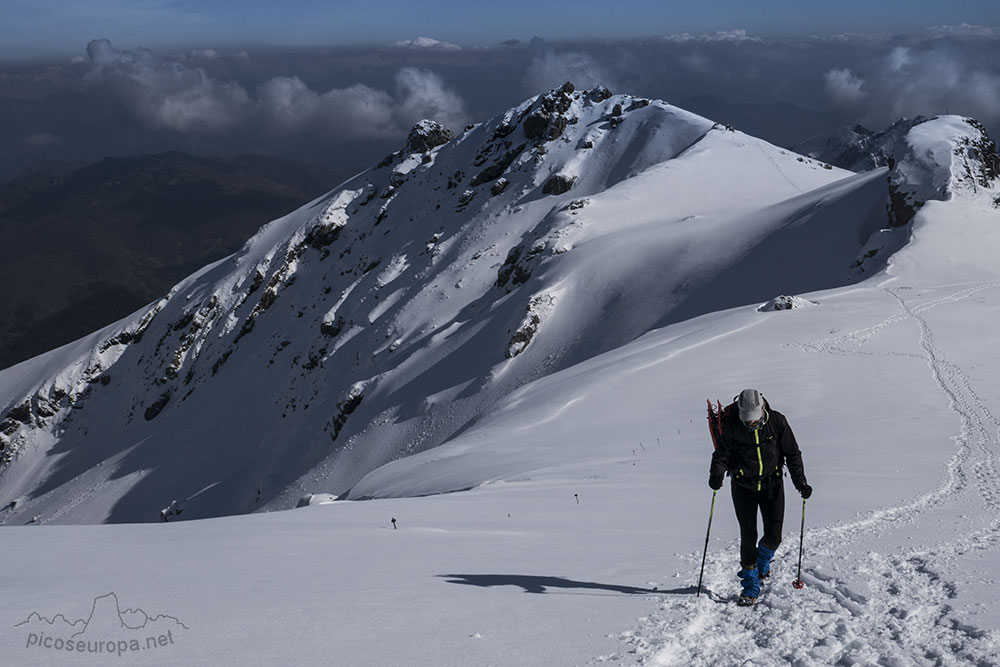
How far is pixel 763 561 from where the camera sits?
7664 mm

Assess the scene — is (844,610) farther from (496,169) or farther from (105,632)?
(496,169)

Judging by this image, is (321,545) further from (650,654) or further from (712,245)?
(712,245)

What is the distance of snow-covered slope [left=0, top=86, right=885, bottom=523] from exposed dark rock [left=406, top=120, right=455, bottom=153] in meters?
0.87

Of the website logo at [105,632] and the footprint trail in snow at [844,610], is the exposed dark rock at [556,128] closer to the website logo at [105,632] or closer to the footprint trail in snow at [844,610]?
the footprint trail in snow at [844,610]

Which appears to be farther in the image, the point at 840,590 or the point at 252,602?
the point at 840,590

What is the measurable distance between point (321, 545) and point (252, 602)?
249 centimetres

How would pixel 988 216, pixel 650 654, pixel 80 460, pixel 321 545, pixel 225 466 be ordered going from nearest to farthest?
pixel 650 654 < pixel 321 545 < pixel 988 216 < pixel 225 466 < pixel 80 460

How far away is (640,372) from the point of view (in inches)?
1053

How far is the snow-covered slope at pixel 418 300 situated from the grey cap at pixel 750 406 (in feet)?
98.6

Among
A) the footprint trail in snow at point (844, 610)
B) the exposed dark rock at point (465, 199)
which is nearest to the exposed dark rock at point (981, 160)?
the footprint trail in snow at point (844, 610)

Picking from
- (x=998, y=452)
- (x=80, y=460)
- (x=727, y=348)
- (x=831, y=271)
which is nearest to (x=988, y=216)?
(x=831, y=271)

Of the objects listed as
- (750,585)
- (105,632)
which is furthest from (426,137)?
(105,632)

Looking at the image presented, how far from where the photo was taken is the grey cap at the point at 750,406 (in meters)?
7.32

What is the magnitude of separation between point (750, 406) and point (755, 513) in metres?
1.26
